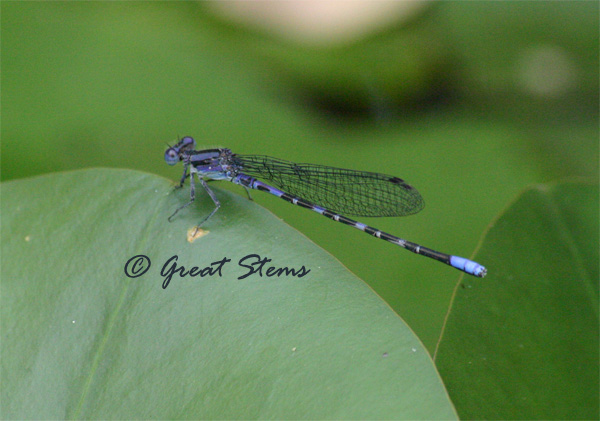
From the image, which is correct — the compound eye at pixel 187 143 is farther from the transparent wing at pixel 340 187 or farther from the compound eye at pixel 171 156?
the transparent wing at pixel 340 187

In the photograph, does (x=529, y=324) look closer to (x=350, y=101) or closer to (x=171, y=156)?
(x=171, y=156)

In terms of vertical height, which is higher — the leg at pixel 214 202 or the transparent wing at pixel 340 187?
the transparent wing at pixel 340 187

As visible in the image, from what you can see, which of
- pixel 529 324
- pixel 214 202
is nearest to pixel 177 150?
pixel 214 202

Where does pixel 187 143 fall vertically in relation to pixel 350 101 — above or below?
below

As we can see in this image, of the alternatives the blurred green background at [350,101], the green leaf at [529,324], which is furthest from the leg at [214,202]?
the green leaf at [529,324]

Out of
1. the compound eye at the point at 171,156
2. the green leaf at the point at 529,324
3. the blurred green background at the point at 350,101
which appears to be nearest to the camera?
the green leaf at the point at 529,324

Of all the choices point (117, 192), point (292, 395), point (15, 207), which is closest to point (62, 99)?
point (15, 207)

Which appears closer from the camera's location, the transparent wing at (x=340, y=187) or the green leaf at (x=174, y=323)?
the green leaf at (x=174, y=323)
